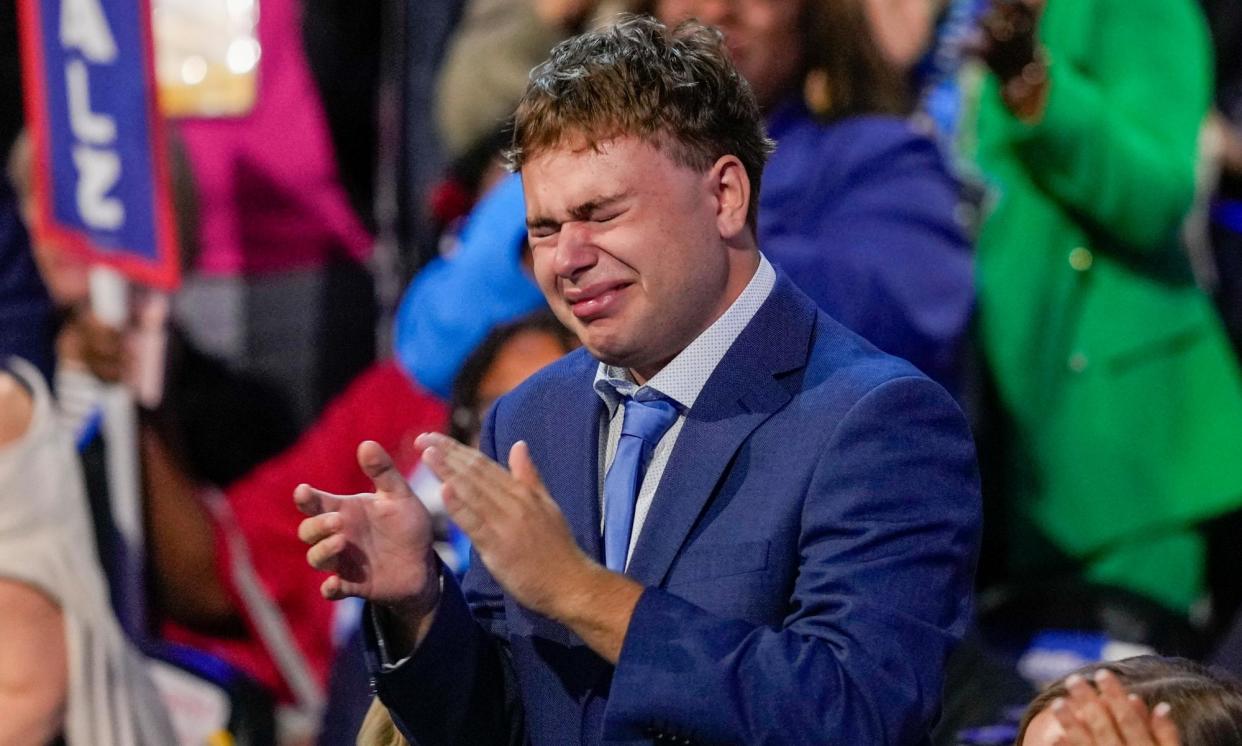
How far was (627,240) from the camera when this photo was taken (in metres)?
1.61

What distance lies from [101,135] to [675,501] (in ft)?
8.38

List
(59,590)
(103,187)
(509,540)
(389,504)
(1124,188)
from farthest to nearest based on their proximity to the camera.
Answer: (103,187) → (1124,188) → (59,590) → (389,504) → (509,540)

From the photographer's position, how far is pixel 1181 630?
3271mm

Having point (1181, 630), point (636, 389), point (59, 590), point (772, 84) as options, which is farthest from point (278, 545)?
point (636, 389)

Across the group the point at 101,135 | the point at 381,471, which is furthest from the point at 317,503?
the point at 101,135

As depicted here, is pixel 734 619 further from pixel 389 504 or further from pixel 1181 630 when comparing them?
pixel 1181 630

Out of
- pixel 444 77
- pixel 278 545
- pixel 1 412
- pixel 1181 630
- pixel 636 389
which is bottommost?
pixel 278 545

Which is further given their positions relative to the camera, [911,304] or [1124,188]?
[1124,188]

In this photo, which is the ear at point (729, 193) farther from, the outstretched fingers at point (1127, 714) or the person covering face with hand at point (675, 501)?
the outstretched fingers at point (1127, 714)

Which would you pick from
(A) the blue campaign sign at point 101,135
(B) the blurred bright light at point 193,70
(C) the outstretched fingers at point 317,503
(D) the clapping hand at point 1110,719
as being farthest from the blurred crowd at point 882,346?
(C) the outstretched fingers at point 317,503

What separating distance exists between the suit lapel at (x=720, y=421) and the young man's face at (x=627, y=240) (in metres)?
0.06

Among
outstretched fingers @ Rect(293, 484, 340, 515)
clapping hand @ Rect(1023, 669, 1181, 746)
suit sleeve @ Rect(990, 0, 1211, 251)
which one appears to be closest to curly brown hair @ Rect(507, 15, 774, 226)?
outstretched fingers @ Rect(293, 484, 340, 515)

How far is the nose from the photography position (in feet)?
5.30

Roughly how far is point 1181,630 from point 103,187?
223 cm
